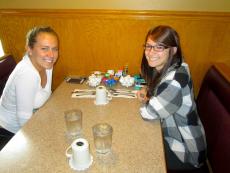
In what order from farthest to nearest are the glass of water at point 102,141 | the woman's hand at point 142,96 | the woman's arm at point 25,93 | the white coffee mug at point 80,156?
the woman's hand at point 142,96 → the woman's arm at point 25,93 → the glass of water at point 102,141 → the white coffee mug at point 80,156

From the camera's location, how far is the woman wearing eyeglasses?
103 cm

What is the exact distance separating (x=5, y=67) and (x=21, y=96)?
61 cm

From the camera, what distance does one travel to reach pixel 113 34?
1.62 metres

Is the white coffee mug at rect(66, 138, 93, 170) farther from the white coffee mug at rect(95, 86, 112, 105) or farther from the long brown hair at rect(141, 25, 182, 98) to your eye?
the long brown hair at rect(141, 25, 182, 98)

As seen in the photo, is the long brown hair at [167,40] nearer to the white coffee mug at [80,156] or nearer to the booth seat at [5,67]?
the white coffee mug at [80,156]

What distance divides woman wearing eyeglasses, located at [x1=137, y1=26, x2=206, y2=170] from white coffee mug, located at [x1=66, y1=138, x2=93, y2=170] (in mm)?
409

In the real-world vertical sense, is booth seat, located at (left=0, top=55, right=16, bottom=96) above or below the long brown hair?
below

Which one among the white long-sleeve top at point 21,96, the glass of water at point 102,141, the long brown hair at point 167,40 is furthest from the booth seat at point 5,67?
the long brown hair at point 167,40

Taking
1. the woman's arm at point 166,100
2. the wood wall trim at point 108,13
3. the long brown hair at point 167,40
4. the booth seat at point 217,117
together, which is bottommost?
the booth seat at point 217,117

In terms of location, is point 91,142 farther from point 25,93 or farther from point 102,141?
point 25,93

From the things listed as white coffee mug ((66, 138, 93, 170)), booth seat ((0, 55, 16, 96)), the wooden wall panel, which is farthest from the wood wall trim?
white coffee mug ((66, 138, 93, 170))

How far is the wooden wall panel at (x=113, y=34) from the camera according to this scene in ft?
4.99

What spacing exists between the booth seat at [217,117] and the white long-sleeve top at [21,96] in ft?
3.48

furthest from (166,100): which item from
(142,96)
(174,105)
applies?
(142,96)
